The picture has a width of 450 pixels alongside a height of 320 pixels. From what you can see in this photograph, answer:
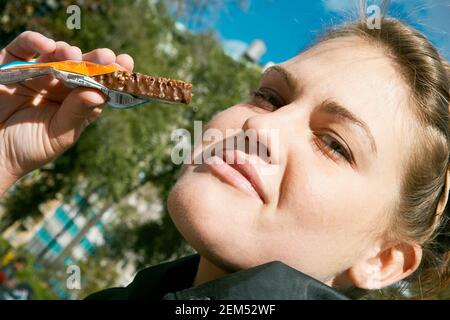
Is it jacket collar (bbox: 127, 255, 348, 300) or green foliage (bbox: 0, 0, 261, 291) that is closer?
jacket collar (bbox: 127, 255, 348, 300)

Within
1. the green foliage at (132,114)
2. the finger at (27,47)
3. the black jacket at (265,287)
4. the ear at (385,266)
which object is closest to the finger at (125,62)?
the finger at (27,47)

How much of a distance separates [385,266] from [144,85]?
1016 millimetres

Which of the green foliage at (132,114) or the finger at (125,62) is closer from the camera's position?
the finger at (125,62)

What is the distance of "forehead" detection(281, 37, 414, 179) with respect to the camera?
1675mm

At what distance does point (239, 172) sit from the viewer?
1.60 m

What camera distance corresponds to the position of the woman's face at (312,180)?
1.57 m

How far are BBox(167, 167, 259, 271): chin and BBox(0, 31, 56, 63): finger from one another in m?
0.86

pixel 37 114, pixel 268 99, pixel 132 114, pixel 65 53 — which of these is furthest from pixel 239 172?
pixel 132 114

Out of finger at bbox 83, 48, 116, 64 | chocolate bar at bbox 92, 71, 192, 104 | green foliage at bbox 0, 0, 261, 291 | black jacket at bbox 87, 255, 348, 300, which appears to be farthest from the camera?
green foliage at bbox 0, 0, 261, 291

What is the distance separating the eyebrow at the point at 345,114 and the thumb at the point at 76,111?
0.74 metres

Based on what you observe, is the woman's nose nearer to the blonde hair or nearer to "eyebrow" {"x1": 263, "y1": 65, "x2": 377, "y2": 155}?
"eyebrow" {"x1": 263, "y1": 65, "x2": 377, "y2": 155}

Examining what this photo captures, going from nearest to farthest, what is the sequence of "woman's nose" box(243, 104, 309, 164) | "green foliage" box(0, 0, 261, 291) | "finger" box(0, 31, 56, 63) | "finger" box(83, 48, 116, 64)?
1. "woman's nose" box(243, 104, 309, 164)
2. "finger" box(83, 48, 116, 64)
3. "finger" box(0, 31, 56, 63)
4. "green foliage" box(0, 0, 261, 291)

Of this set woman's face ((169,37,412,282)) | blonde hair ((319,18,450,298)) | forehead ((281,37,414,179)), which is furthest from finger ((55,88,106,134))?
blonde hair ((319,18,450,298))

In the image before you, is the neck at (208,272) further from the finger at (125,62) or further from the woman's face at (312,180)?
the finger at (125,62)
